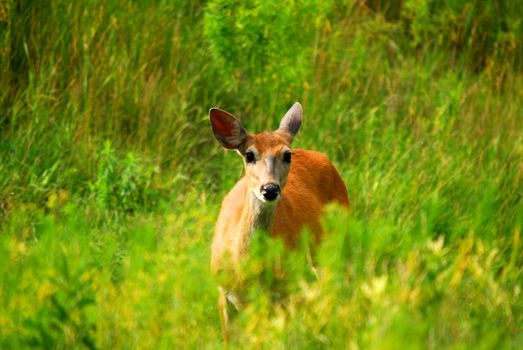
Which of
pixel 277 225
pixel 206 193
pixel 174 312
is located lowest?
pixel 206 193

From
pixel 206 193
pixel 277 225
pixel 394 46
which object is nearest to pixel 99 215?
pixel 206 193

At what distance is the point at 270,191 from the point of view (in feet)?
16.0

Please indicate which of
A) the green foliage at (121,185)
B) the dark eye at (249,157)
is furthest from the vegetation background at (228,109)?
the dark eye at (249,157)

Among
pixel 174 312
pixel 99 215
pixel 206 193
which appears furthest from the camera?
pixel 206 193

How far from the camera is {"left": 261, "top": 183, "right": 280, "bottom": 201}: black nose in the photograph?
4.88 m

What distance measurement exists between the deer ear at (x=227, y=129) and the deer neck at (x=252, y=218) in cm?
35

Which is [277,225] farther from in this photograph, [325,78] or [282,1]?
[325,78]

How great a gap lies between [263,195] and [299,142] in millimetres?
2228

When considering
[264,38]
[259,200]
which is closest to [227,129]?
[259,200]

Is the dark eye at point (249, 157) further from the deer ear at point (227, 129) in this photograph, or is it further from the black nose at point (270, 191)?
the black nose at point (270, 191)

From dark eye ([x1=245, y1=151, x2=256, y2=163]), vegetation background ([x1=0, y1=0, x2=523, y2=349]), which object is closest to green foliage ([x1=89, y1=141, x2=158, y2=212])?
vegetation background ([x1=0, y1=0, x2=523, y2=349])

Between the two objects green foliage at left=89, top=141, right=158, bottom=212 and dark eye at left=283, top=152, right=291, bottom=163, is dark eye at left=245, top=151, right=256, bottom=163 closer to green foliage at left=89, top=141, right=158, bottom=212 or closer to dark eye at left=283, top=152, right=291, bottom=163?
dark eye at left=283, top=152, right=291, bottom=163

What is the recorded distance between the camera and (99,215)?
6.06 meters

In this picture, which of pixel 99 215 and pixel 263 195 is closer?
pixel 263 195
